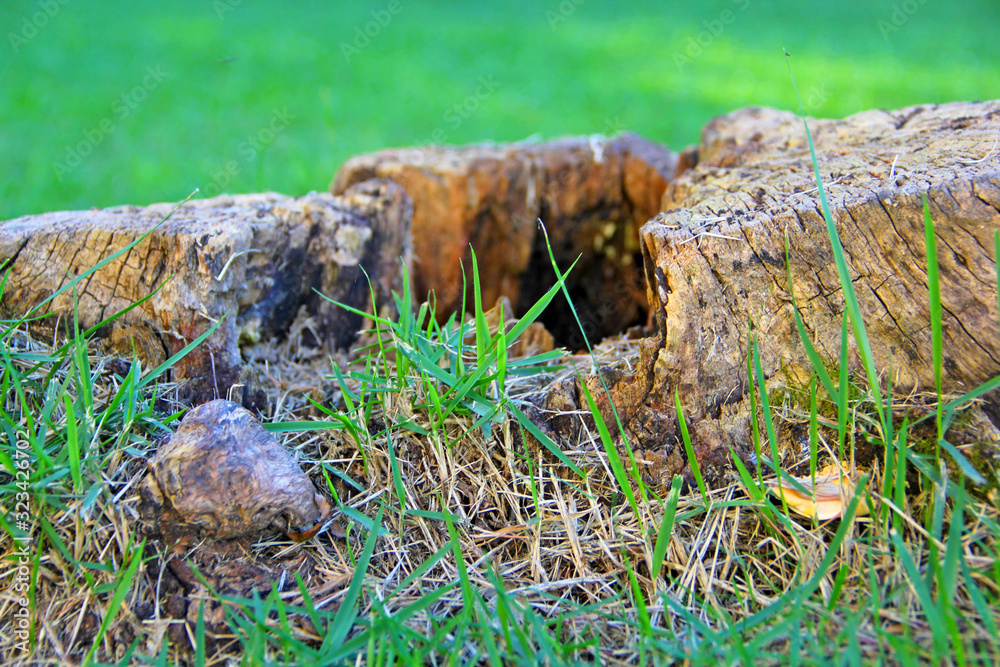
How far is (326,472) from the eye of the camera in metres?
1.15


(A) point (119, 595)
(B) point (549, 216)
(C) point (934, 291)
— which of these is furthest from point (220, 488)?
(B) point (549, 216)

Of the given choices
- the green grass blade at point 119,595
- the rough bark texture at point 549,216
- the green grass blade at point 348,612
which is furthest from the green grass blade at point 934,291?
the rough bark texture at point 549,216

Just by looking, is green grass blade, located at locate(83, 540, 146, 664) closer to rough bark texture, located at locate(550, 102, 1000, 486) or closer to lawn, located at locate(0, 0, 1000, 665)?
lawn, located at locate(0, 0, 1000, 665)

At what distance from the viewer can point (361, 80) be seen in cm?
541

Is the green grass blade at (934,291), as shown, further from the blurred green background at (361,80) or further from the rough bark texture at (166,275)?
the blurred green background at (361,80)

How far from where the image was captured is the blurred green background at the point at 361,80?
3564mm

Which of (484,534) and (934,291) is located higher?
(934,291)

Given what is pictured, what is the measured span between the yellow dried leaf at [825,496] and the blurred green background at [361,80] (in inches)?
110

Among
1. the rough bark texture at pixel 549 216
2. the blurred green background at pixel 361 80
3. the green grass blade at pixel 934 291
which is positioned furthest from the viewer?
the blurred green background at pixel 361 80

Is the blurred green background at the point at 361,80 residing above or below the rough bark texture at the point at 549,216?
above

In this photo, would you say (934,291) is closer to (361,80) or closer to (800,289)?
(800,289)

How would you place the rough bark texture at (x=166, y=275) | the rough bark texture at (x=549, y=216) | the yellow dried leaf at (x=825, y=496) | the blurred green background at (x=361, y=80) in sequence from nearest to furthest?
1. the yellow dried leaf at (x=825, y=496)
2. the rough bark texture at (x=166, y=275)
3. the rough bark texture at (x=549, y=216)
4. the blurred green background at (x=361, y=80)

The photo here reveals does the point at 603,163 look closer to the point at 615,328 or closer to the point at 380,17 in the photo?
the point at 615,328

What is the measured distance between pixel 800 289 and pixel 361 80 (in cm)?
519
